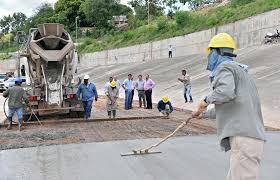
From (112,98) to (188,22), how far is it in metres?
32.3

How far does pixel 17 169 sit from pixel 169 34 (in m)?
40.9

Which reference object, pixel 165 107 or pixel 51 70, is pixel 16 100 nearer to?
pixel 51 70

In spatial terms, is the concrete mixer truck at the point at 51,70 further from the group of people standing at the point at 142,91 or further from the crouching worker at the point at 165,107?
the group of people standing at the point at 142,91

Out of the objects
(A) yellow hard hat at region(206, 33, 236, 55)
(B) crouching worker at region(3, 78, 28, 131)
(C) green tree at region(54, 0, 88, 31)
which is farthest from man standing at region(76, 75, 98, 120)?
(C) green tree at region(54, 0, 88, 31)

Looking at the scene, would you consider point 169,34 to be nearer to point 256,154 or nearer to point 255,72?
point 255,72

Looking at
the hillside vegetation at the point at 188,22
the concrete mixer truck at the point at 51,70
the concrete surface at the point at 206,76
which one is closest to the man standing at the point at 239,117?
the concrete surface at the point at 206,76

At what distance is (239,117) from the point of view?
430 cm

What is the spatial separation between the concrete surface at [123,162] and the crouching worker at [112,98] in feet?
21.6

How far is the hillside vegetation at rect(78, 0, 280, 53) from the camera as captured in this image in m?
36.1

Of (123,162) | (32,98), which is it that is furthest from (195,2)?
(123,162)

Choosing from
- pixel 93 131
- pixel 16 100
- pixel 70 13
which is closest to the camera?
pixel 93 131

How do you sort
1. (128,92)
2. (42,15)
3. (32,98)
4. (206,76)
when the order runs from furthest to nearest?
(42,15), (206,76), (128,92), (32,98)

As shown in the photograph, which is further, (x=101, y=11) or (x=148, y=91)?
(x=101, y=11)

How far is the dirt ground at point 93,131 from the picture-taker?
35.3ft
